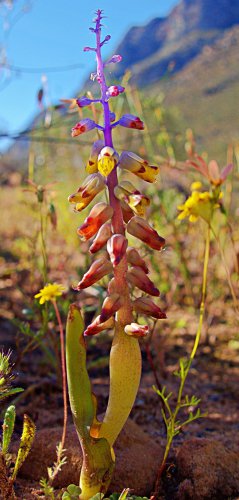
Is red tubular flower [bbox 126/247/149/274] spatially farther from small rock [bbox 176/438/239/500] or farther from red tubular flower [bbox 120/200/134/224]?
small rock [bbox 176/438/239/500]

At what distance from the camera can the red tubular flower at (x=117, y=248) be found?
1110mm

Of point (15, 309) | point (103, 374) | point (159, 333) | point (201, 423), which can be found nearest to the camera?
point (201, 423)

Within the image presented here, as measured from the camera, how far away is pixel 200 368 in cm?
250

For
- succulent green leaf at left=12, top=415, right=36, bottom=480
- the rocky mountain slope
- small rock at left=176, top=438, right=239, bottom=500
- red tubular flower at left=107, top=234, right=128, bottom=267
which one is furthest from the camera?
the rocky mountain slope

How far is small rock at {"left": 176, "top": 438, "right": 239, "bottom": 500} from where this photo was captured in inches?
54.2

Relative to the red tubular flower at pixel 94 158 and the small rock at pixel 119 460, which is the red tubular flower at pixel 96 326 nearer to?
the red tubular flower at pixel 94 158

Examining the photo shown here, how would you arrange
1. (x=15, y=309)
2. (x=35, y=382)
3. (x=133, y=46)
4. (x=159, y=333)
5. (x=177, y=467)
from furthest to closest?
(x=133, y=46) < (x=15, y=309) < (x=159, y=333) < (x=35, y=382) < (x=177, y=467)

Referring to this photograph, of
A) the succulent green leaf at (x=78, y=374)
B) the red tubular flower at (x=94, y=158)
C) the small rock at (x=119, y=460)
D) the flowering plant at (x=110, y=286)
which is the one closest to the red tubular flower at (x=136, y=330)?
the flowering plant at (x=110, y=286)

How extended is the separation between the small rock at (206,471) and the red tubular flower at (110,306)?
21.3 inches

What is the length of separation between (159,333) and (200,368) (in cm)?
24

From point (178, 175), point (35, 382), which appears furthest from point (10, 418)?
point (178, 175)

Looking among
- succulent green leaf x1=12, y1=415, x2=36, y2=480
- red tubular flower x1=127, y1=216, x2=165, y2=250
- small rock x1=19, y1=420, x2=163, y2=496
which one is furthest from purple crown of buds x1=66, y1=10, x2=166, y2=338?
small rock x1=19, y1=420, x2=163, y2=496

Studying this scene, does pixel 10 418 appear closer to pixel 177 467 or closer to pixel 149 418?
pixel 177 467

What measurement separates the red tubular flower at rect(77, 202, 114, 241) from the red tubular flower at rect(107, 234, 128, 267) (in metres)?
0.05
